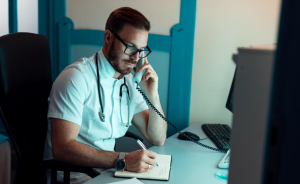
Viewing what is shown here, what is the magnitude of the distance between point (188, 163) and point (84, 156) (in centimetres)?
47

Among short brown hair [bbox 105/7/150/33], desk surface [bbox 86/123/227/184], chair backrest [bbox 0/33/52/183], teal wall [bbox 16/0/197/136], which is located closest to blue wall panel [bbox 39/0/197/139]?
teal wall [bbox 16/0/197/136]

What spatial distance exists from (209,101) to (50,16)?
134cm

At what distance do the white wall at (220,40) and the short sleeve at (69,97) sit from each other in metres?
0.98

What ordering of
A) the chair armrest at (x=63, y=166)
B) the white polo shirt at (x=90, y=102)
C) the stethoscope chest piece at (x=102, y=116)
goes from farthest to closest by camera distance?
→ the stethoscope chest piece at (x=102, y=116)
the white polo shirt at (x=90, y=102)
the chair armrest at (x=63, y=166)

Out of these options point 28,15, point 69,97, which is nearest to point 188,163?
point 69,97

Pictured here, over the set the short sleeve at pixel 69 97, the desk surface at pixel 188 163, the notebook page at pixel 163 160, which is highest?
the short sleeve at pixel 69 97

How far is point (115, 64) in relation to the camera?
173 cm

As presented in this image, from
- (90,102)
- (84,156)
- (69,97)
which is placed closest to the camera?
(84,156)

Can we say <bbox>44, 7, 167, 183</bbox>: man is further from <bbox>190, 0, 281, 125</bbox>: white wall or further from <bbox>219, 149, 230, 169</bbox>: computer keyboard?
<bbox>190, 0, 281, 125</bbox>: white wall

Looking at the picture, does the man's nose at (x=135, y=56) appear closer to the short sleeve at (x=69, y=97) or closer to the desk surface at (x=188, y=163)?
the short sleeve at (x=69, y=97)

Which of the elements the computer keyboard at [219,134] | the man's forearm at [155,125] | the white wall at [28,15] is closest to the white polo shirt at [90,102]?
the man's forearm at [155,125]

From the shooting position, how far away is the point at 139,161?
1359mm

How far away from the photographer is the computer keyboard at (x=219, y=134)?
5.84 ft

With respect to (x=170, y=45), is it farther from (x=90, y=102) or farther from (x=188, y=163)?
(x=188, y=163)
